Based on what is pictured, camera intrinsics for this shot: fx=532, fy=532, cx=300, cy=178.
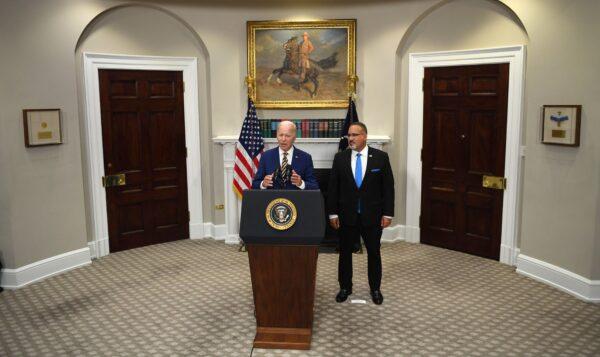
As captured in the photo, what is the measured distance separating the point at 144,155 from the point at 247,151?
1468 mm

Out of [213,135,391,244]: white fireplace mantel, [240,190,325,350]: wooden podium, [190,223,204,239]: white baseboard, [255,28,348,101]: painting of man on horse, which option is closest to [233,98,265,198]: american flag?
[213,135,391,244]: white fireplace mantel

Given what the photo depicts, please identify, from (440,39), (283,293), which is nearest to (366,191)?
(283,293)

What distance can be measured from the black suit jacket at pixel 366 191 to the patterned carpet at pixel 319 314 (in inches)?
37.0

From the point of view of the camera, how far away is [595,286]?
212 inches

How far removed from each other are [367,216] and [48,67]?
13.3 ft

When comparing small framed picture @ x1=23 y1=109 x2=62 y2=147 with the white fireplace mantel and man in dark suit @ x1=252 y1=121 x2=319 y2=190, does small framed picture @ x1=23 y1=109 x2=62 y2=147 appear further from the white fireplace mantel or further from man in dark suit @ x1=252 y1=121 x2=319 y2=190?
man in dark suit @ x1=252 y1=121 x2=319 y2=190

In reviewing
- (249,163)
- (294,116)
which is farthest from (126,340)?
(294,116)

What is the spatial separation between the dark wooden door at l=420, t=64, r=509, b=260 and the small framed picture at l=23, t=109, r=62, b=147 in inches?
187

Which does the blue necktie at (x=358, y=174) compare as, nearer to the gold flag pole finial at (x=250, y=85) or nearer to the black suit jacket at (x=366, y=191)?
the black suit jacket at (x=366, y=191)

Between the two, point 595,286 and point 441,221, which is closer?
point 595,286

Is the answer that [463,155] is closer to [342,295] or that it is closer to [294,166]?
[342,295]

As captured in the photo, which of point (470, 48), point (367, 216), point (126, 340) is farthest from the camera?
point (470, 48)

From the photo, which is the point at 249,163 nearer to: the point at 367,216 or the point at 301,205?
the point at 367,216

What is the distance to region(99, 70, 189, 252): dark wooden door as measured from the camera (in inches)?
280
